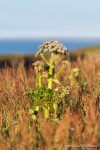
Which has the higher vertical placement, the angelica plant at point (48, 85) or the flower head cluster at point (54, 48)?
the flower head cluster at point (54, 48)

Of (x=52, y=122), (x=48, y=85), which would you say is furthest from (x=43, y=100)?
(x=52, y=122)

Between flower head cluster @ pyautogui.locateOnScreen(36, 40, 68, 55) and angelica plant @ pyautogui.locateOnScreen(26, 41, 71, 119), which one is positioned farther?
angelica plant @ pyautogui.locateOnScreen(26, 41, 71, 119)

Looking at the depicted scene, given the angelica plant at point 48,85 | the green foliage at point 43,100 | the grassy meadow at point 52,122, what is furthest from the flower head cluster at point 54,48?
the green foliage at point 43,100

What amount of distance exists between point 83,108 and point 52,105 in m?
0.64

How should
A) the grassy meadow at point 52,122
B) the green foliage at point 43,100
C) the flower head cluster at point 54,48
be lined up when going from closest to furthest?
1. the grassy meadow at point 52,122
2. the flower head cluster at point 54,48
3. the green foliage at point 43,100

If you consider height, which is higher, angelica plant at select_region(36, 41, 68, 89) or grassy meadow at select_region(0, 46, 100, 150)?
angelica plant at select_region(36, 41, 68, 89)

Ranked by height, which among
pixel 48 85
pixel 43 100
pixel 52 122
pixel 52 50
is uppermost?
pixel 52 50

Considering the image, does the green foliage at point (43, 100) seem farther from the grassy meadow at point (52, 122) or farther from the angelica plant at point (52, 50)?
the angelica plant at point (52, 50)

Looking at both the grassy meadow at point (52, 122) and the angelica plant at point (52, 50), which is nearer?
the grassy meadow at point (52, 122)

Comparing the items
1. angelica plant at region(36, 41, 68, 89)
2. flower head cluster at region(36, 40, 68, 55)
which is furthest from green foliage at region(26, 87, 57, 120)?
flower head cluster at region(36, 40, 68, 55)

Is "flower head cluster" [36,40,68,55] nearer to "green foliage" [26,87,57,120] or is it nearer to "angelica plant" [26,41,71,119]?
"angelica plant" [26,41,71,119]

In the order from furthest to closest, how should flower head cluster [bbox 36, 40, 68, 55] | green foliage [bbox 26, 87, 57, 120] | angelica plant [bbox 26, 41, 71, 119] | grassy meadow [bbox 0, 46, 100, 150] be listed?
green foliage [bbox 26, 87, 57, 120], angelica plant [bbox 26, 41, 71, 119], flower head cluster [bbox 36, 40, 68, 55], grassy meadow [bbox 0, 46, 100, 150]

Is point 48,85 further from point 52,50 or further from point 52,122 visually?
point 52,122

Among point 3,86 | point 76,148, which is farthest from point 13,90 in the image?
point 76,148
